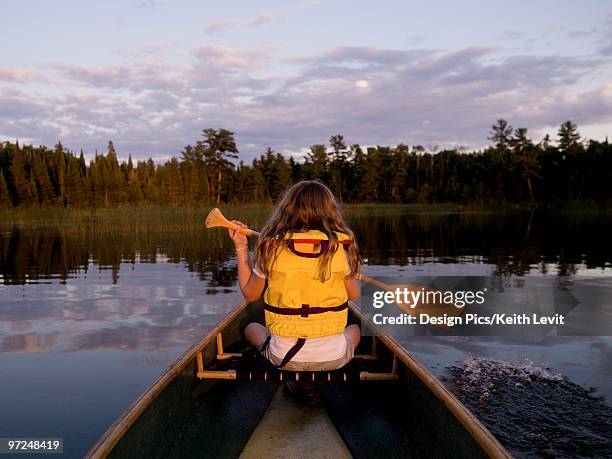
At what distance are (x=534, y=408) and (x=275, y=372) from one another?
258 centimetres

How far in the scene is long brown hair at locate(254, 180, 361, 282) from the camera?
137 inches

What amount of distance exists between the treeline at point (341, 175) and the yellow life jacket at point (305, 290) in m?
43.8

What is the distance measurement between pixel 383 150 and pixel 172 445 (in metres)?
78.0

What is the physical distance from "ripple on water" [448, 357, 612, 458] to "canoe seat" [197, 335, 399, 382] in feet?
3.57

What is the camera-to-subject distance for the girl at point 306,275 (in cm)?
347

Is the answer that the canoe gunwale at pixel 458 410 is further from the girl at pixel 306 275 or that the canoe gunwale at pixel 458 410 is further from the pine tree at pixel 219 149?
the pine tree at pixel 219 149

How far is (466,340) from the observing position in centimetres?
708

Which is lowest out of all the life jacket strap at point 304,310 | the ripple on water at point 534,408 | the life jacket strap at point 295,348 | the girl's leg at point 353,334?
the ripple on water at point 534,408

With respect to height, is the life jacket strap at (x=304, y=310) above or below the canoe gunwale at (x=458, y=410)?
above

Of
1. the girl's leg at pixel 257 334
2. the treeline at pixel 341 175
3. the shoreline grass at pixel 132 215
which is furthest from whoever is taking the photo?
the treeline at pixel 341 175

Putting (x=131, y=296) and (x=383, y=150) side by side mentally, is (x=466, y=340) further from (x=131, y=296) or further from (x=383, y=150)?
(x=383, y=150)

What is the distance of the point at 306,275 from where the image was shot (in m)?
3.48

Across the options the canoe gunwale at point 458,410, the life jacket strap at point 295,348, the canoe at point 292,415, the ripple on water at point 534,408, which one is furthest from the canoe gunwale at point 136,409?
the ripple on water at point 534,408

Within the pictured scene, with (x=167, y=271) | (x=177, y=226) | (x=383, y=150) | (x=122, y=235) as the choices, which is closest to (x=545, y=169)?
(x=383, y=150)
